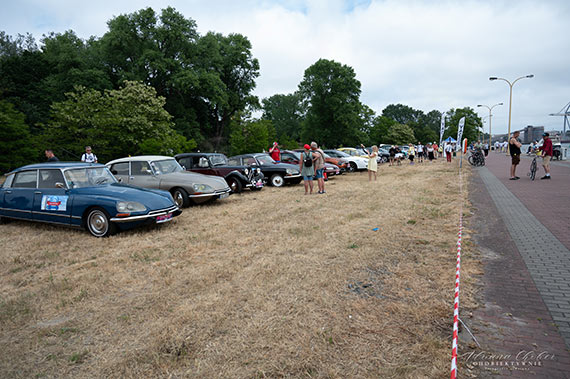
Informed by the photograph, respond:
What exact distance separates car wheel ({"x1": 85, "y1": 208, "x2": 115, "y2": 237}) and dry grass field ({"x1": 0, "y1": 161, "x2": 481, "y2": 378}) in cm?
21

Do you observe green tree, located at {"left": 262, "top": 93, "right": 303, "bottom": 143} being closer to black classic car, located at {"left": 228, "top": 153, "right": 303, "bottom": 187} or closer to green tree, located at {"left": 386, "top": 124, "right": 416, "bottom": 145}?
green tree, located at {"left": 386, "top": 124, "right": 416, "bottom": 145}

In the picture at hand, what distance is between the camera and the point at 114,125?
19578mm

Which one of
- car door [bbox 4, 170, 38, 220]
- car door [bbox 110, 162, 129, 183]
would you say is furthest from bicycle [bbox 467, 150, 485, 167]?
car door [bbox 4, 170, 38, 220]

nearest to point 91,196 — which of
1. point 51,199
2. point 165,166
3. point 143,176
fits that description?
point 51,199

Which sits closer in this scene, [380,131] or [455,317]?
[455,317]

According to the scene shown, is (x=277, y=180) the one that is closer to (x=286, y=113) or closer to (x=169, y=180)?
(x=169, y=180)

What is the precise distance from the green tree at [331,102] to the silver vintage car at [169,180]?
139ft

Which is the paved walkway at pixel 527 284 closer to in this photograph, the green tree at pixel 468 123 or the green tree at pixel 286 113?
the green tree at pixel 286 113

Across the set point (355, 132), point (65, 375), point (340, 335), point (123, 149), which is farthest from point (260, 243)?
point (355, 132)

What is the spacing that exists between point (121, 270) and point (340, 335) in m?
3.49

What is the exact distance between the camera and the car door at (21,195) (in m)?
7.26

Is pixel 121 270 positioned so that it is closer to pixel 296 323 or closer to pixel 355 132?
pixel 296 323

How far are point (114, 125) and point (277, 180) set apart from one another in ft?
38.4

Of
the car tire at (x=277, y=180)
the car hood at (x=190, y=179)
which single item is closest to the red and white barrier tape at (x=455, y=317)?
the car hood at (x=190, y=179)
